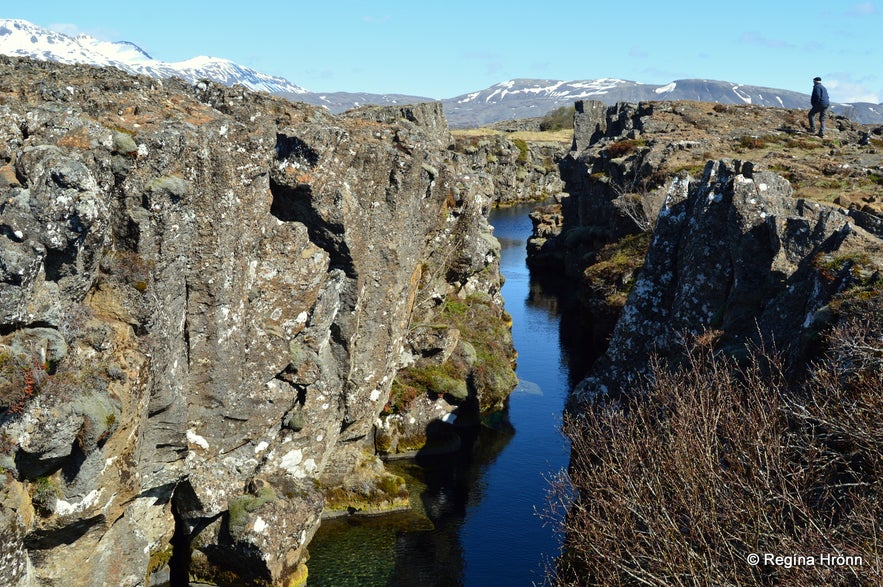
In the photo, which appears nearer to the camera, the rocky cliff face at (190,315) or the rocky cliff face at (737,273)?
the rocky cliff face at (190,315)

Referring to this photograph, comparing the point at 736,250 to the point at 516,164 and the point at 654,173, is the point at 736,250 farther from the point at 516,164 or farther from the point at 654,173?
the point at 516,164

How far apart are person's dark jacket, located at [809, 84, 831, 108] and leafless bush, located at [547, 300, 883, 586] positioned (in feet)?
156

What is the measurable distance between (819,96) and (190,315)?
57796 mm

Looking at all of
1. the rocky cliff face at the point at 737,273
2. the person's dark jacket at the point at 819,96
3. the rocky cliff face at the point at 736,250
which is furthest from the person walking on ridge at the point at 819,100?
the rocky cliff face at the point at 737,273

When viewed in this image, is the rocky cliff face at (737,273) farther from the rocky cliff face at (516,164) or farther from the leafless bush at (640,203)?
the rocky cliff face at (516,164)

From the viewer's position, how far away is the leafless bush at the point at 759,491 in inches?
742

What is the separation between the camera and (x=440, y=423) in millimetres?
51875

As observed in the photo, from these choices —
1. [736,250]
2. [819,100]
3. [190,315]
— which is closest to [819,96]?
[819,100]

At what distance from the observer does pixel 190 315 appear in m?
32.1

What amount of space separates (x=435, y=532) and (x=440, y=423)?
39.7 ft

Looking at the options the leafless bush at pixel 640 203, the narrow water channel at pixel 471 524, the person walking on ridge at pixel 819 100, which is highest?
the person walking on ridge at pixel 819 100

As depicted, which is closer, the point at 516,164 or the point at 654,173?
the point at 654,173

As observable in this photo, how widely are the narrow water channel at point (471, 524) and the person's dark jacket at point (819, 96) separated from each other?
32.4 metres

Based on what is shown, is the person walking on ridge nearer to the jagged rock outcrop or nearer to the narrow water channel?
the jagged rock outcrop
